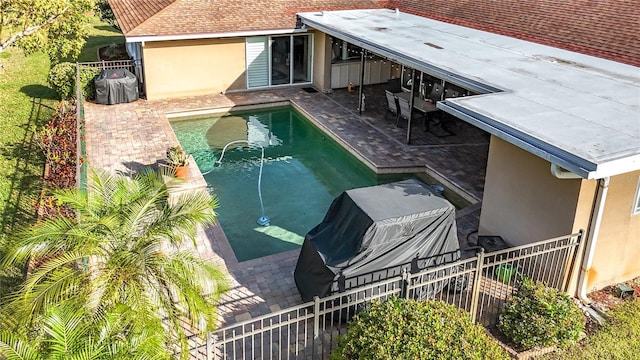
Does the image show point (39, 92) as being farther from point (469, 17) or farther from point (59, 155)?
point (469, 17)

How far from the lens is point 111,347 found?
5.59 meters

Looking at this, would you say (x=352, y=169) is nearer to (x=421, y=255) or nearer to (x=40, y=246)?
(x=421, y=255)

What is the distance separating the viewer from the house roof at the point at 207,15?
19.5 metres

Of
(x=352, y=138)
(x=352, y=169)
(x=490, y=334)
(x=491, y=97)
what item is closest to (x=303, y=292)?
(x=490, y=334)

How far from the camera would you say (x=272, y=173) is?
1552cm

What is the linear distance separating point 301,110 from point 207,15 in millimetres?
5025

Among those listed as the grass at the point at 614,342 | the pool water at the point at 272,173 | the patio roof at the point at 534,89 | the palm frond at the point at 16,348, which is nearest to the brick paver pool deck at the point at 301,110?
the pool water at the point at 272,173

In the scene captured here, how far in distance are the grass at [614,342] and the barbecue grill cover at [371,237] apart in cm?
240

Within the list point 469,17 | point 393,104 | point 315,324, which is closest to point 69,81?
point 393,104

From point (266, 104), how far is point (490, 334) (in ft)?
46.2

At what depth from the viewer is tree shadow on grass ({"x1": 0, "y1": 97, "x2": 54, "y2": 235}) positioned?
476 inches

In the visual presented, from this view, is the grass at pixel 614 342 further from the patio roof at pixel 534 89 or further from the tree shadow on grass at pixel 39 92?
the tree shadow on grass at pixel 39 92

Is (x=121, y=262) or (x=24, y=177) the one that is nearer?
(x=121, y=262)

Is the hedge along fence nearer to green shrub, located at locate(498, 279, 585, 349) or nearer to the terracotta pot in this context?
the terracotta pot
